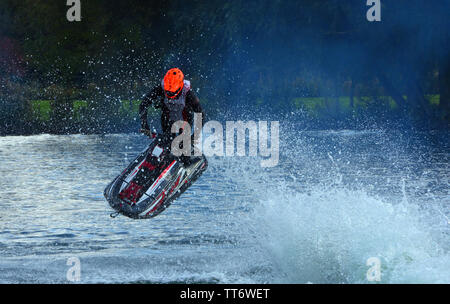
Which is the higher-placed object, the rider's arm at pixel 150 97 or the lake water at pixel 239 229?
the rider's arm at pixel 150 97

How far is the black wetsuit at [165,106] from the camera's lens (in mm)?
11242

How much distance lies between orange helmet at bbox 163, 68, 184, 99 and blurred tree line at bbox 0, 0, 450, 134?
65.1ft

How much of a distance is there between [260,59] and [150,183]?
23.6 meters

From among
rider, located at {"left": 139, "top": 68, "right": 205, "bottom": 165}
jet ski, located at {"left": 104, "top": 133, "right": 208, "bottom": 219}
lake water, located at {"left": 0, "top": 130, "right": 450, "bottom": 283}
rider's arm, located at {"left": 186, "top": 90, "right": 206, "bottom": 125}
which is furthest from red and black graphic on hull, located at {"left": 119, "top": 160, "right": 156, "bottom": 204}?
rider's arm, located at {"left": 186, "top": 90, "right": 206, "bottom": 125}

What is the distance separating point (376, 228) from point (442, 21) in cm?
2112

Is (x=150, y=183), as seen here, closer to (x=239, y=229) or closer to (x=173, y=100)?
(x=173, y=100)

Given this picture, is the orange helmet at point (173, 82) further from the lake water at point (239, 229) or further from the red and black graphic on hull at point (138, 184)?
the lake water at point (239, 229)

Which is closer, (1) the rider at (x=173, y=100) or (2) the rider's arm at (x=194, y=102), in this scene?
(1) the rider at (x=173, y=100)

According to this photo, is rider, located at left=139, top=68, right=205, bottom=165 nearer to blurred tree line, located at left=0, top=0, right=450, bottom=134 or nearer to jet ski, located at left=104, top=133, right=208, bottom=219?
jet ski, located at left=104, top=133, right=208, bottom=219

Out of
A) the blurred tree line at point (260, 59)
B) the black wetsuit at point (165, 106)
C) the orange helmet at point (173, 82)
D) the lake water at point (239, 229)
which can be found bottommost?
the lake water at point (239, 229)

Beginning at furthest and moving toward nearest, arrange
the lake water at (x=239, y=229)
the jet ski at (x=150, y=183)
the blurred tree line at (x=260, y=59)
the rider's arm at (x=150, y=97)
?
the blurred tree line at (x=260, y=59) < the jet ski at (x=150, y=183) < the rider's arm at (x=150, y=97) < the lake water at (x=239, y=229)

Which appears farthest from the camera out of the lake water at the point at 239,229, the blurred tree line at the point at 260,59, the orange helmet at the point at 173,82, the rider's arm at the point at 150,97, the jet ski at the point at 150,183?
the blurred tree line at the point at 260,59

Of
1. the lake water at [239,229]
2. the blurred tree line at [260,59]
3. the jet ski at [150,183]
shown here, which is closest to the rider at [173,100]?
the jet ski at [150,183]

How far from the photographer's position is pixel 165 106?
37.8 ft
